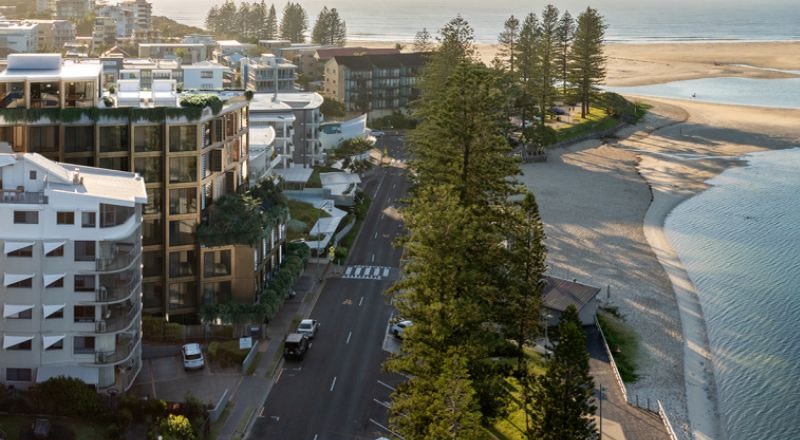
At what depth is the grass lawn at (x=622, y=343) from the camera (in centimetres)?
4400

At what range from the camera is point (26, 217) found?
36188 millimetres

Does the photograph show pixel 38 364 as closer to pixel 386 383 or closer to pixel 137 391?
pixel 137 391

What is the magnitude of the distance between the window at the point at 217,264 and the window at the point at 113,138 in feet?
Answer: 20.3

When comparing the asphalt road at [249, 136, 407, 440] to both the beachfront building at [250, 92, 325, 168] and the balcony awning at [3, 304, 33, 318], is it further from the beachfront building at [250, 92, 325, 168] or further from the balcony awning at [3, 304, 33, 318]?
the beachfront building at [250, 92, 325, 168]

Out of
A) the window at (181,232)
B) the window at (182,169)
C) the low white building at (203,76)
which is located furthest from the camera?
the low white building at (203,76)

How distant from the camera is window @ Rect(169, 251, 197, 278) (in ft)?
151

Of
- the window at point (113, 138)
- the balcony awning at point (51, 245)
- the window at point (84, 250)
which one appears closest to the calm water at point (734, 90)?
the window at point (113, 138)

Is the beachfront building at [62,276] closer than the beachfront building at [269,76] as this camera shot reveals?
Yes

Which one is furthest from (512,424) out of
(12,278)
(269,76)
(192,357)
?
(269,76)

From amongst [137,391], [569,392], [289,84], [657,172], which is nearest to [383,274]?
[137,391]

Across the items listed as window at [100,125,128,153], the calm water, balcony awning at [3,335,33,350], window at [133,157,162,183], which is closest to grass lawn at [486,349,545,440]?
balcony awning at [3,335,33,350]

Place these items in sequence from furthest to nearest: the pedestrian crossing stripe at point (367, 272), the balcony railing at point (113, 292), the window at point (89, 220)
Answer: the pedestrian crossing stripe at point (367, 272) → the balcony railing at point (113, 292) → the window at point (89, 220)

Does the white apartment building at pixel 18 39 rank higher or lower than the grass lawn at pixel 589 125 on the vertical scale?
higher

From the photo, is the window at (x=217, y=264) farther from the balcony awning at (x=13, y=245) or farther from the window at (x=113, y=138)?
the balcony awning at (x=13, y=245)
